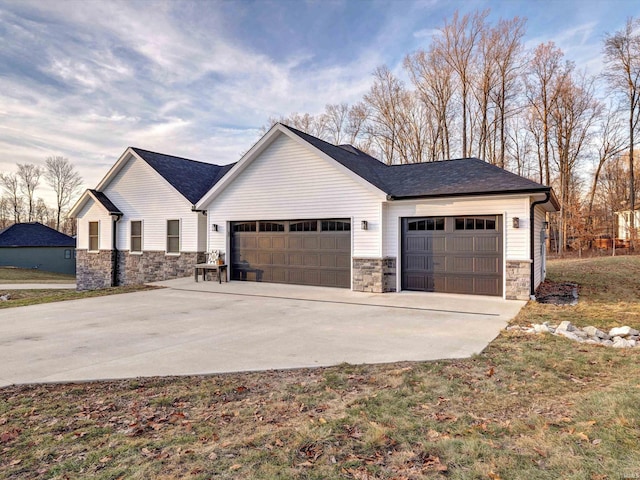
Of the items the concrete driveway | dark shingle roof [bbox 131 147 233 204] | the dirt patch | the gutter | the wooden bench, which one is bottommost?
the concrete driveway

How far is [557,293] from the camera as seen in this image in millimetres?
10758

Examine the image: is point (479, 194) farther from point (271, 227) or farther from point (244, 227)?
point (244, 227)

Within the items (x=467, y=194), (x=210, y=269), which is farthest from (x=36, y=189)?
(x=467, y=194)

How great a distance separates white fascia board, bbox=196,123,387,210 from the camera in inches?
440

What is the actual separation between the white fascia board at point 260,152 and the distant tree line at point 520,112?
55.1ft

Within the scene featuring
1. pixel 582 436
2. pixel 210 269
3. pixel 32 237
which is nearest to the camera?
pixel 582 436

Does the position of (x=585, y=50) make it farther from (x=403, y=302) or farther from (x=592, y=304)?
(x=403, y=302)

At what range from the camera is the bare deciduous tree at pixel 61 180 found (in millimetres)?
42972

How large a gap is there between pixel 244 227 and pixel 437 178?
6866mm

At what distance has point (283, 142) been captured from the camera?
41.7 feet

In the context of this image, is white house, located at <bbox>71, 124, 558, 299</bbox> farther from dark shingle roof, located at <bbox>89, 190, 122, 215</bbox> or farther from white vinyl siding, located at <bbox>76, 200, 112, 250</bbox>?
white vinyl siding, located at <bbox>76, 200, 112, 250</bbox>

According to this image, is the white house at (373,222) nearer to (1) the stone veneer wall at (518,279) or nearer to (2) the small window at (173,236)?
(1) the stone veneer wall at (518,279)

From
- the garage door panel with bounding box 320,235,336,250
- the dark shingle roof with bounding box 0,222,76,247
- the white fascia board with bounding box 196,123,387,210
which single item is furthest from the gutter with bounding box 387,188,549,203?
the dark shingle roof with bounding box 0,222,76,247

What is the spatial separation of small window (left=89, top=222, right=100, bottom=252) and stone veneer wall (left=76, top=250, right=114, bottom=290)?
1.00 ft
